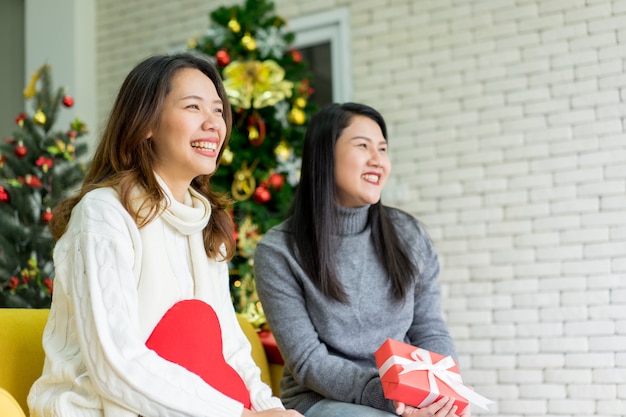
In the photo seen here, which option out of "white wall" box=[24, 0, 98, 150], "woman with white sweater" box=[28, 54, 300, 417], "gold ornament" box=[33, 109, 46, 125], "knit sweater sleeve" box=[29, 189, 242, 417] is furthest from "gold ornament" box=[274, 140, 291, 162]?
"knit sweater sleeve" box=[29, 189, 242, 417]

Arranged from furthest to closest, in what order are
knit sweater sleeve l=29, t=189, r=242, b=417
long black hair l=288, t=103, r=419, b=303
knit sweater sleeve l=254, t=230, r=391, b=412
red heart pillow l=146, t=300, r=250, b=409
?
long black hair l=288, t=103, r=419, b=303, knit sweater sleeve l=254, t=230, r=391, b=412, red heart pillow l=146, t=300, r=250, b=409, knit sweater sleeve l=29, t=189, r=242, b=417

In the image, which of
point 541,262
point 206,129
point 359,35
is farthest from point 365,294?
point 359,35

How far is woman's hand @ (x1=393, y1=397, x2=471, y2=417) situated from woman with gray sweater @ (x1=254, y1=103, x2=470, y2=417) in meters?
0.16

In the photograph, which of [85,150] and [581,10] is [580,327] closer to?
[581,10]

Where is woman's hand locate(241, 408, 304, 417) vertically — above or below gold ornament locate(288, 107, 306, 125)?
below

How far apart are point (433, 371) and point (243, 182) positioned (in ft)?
7.98

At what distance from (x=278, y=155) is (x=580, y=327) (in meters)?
1.84

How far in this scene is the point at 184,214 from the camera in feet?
5.84

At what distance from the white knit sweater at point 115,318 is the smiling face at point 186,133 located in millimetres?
67

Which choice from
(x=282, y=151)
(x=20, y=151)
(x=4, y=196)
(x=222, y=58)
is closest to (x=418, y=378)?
(x=4, y=196)

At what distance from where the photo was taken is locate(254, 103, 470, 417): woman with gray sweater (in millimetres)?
2277

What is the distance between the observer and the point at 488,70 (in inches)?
165

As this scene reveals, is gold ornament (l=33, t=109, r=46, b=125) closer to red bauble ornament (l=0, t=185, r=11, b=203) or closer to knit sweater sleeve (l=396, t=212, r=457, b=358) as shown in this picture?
red bauble ornament (l=0, t=185, r=11, b=203)

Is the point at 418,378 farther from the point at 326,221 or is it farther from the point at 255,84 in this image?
the point at 255,84
